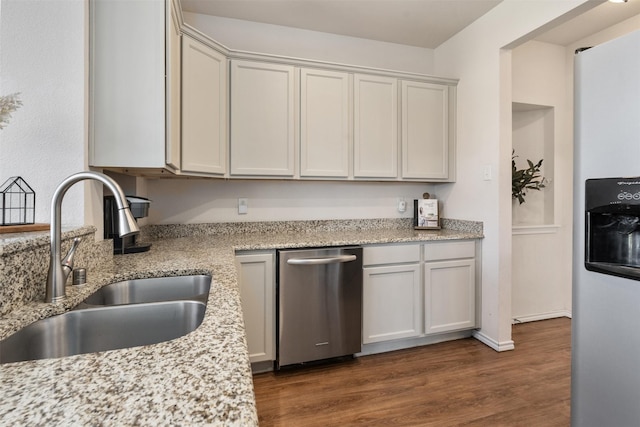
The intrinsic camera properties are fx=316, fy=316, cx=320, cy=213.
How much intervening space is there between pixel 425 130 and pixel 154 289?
2.46 metres

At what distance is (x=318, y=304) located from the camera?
214 centimetres

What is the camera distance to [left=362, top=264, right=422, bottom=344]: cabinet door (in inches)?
91.9

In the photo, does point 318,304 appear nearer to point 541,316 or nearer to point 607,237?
point 607,237

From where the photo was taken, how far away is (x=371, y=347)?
240 cm

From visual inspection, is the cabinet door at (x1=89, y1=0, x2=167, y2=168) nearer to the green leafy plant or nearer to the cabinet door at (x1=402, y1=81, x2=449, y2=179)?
the cabinet door at (x1=402, y1=81, x2=449, y2=179)

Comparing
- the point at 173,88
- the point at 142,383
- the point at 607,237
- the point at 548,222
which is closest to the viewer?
the point at 142,383

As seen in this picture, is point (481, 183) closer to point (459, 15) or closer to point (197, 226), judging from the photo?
point (459, 15)

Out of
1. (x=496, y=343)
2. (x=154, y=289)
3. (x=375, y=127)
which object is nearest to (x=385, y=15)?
(x=375, y=127)

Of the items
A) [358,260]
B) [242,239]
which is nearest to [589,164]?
[358,260]

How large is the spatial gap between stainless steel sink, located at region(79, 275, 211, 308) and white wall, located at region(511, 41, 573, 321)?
2871 millimetres

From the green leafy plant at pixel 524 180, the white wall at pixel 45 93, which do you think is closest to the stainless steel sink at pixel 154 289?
the white wall at pixel 45 93

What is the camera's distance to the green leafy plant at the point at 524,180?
2898 millimetres

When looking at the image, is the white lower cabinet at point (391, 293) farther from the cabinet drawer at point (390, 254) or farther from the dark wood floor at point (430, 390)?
the dark wood floor at point (430, 390)

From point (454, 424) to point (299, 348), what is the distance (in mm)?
984
